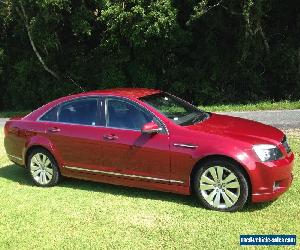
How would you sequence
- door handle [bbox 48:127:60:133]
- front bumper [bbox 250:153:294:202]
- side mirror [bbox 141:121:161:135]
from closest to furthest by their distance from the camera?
front bumper [bbox 250:153:294:202]
side mirror [bbox 141:121:161:135]
door handle [bbox 48:127:60:133]

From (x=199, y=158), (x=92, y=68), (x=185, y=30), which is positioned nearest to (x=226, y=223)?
(x=199, y=158)

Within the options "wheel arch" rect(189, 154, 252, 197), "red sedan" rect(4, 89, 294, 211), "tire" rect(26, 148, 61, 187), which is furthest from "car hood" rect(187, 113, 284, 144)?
"tire" rect(26, 148, 61, 187)

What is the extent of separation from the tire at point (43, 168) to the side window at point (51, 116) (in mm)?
511

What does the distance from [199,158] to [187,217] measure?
781mm

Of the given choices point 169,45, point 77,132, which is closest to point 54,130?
point 77,132

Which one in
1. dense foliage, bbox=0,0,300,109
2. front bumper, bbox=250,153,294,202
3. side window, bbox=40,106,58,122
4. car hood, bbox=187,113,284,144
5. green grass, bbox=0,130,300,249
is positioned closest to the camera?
green grass, bbox=0,130,300,249

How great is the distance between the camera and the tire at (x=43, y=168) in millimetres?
7727

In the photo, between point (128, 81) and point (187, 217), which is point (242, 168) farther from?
point (128, 81)

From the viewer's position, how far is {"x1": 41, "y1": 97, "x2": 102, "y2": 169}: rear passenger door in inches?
282

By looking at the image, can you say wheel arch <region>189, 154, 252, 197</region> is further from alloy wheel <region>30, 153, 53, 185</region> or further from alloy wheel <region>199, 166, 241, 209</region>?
alloy wheel <region>30, 153, 53, 185</region>

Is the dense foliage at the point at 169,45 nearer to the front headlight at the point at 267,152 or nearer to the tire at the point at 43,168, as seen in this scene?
the tire at the point at 43,168

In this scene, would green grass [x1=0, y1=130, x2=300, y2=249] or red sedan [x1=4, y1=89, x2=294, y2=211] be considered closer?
green grass [x1=0, y1=130, x2=300, y2=249]

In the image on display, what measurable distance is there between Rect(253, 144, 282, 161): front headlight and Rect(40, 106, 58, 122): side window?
3413 millimetres

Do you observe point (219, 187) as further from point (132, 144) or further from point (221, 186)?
point (132, 144)
